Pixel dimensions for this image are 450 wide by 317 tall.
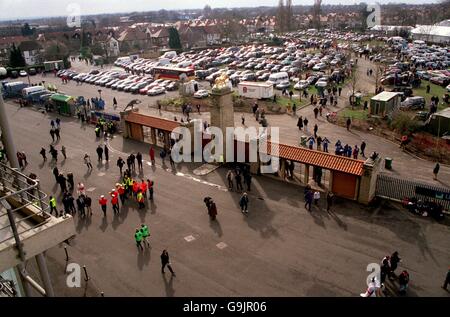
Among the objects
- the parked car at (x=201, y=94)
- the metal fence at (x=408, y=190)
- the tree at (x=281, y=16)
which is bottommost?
the metal fence at (x=408, y=190)

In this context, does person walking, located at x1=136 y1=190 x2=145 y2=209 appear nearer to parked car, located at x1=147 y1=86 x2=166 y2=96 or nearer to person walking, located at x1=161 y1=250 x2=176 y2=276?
person walking, located at x1=161 y1=250 x2=176 y2=276

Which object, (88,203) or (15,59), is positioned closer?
(88,203)

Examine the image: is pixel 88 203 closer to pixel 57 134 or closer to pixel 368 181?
pixel 368 181

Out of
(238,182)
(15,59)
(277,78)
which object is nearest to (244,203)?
(238,182)

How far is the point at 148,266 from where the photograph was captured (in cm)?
1566

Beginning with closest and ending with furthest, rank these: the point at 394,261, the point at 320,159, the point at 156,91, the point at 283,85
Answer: the point at 394,261, the point at 320,159, the point at 283,85, the point at 156,91

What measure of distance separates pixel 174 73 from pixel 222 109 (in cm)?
3240

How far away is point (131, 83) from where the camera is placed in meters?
52.9

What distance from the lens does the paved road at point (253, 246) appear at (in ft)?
47.2

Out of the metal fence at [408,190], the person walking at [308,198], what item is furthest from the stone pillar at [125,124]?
the metal fence at [408,190]

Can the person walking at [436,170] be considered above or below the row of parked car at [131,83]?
below

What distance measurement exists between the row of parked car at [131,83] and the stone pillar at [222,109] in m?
25.5

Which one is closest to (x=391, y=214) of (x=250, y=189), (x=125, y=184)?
(x=250, y=189)

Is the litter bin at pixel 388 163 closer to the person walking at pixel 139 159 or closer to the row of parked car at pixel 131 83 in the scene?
the person walking at pixel 139 159
